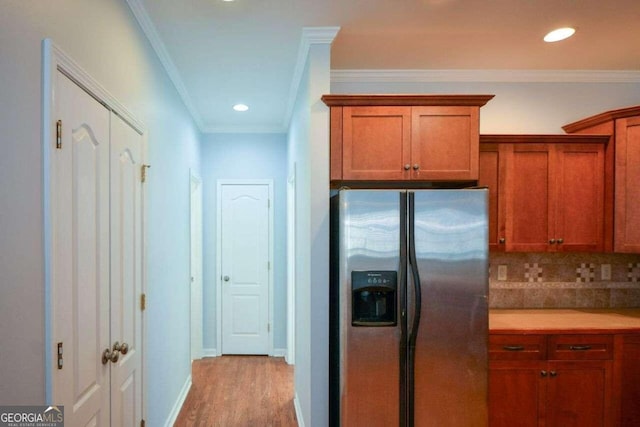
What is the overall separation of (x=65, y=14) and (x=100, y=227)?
32.4 inches

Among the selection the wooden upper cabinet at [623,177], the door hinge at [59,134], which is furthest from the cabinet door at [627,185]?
the door hinge at [59,134]

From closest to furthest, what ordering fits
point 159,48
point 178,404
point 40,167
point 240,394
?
point 40,167, point 159,48, point 178,404, point 240,394

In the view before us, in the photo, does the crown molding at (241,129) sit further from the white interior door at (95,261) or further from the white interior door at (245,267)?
the white interior door at (95,261)

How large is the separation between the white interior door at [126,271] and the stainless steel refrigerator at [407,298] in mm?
1139

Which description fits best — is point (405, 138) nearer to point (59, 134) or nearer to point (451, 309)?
point (451, 309)

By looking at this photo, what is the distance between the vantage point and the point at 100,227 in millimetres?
1536

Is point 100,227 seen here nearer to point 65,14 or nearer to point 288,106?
point 65,14

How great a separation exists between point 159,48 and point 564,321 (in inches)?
130

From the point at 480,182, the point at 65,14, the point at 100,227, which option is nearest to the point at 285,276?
the point at 480,182

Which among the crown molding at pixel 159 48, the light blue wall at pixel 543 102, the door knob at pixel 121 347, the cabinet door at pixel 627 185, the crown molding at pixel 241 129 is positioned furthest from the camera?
the crown molding at pixel 241 129

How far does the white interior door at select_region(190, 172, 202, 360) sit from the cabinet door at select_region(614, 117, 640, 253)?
383 cm

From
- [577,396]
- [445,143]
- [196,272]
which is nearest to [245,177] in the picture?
[196,272]

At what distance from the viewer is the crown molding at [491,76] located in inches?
111

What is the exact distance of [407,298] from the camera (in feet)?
6.55
